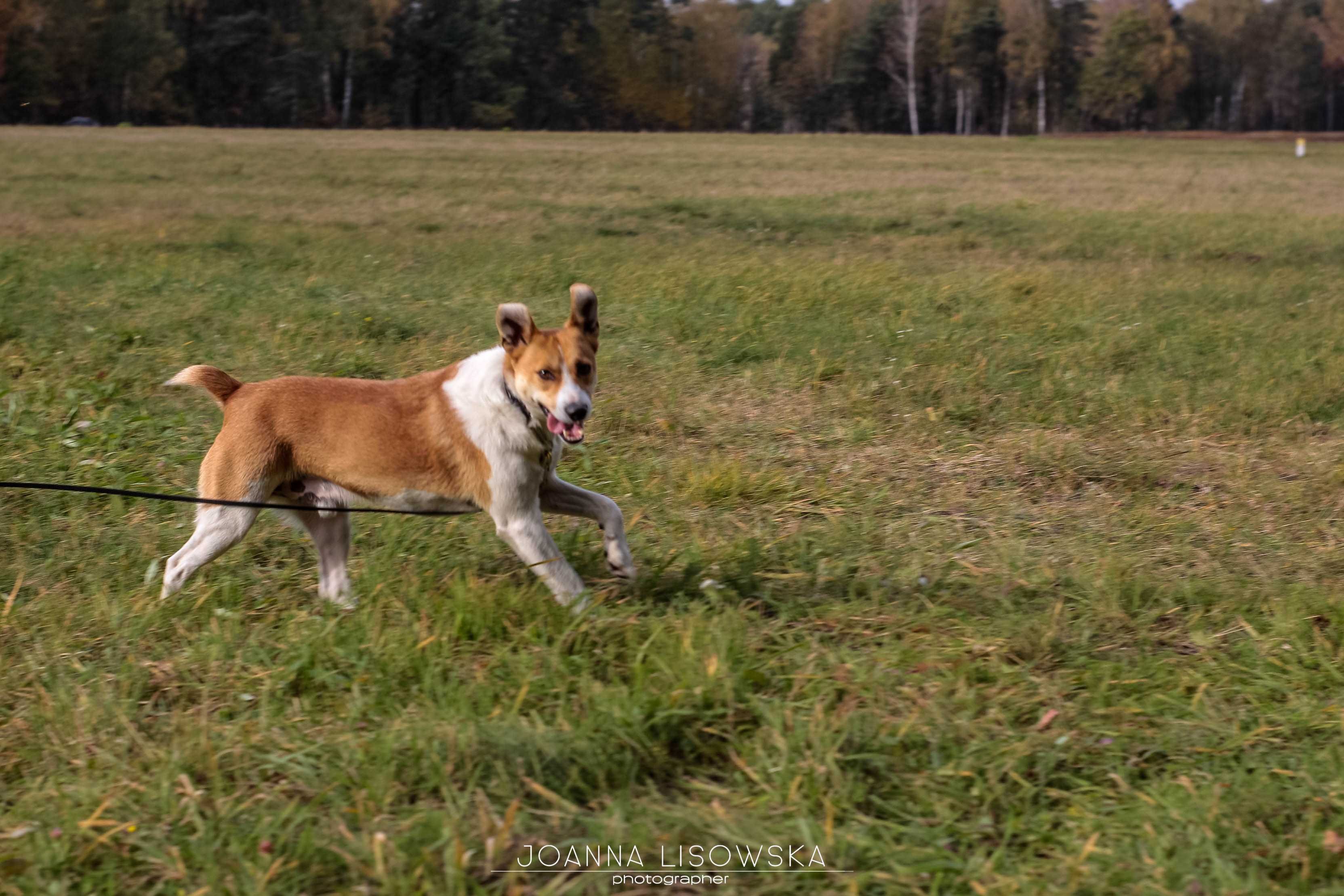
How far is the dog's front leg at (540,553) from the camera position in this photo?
4.72 meters

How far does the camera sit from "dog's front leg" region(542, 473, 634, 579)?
196 inches

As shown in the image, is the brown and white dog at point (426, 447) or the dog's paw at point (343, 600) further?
the dog's paw at point (343, 600)

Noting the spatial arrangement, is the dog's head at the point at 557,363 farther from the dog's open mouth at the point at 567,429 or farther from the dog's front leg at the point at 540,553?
the dog's front leg at the point at 540,553

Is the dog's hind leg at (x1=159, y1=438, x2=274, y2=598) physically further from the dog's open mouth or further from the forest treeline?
the forest treeline

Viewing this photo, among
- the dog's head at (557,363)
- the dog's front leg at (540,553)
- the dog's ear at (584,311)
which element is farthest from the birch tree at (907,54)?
the dog's front leg at (540,553)

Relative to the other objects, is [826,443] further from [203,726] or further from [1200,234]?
[1200,234]

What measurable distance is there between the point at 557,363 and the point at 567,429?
0.82 ft

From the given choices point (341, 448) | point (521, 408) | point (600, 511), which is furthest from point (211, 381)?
point (600, 511)

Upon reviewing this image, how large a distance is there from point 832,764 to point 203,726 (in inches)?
78.2

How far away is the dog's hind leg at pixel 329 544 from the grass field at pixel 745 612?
109mm

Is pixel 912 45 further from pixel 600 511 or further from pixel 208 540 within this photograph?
pixel 208 540

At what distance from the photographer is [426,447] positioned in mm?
4852

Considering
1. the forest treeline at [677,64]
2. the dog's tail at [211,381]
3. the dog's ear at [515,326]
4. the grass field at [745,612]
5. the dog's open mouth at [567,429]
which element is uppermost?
the forest treeline at [677,64]

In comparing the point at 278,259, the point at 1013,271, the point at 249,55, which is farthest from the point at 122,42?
the point at 1013,271
